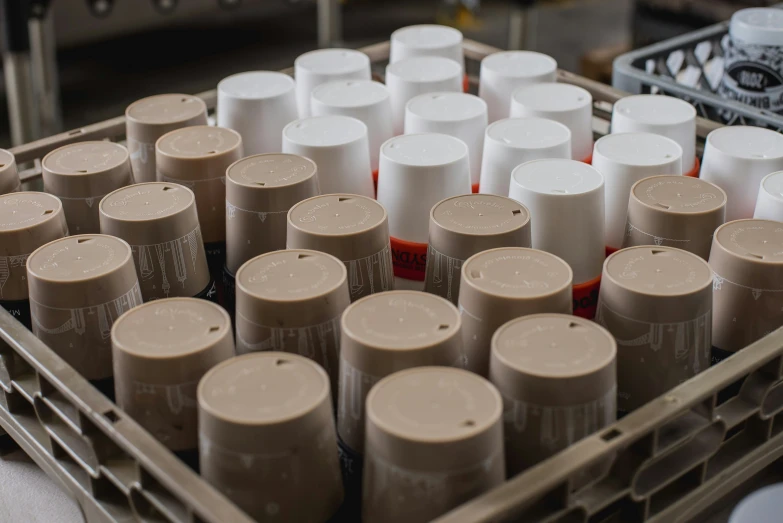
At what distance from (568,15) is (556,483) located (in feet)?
9.98

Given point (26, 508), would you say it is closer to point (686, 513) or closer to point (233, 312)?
point (233, 312)

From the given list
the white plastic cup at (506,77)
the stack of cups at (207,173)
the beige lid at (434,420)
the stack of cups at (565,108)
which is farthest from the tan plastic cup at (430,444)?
the white plastic cup at (506,77)

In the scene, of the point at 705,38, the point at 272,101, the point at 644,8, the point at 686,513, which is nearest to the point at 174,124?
the point at 272,101

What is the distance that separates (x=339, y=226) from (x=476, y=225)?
11cm

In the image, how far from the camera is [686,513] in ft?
2.07

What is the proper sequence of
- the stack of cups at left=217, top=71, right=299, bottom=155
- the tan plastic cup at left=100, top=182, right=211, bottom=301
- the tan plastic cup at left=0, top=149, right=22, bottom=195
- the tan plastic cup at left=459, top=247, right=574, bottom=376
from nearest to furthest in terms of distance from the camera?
the tan plastic cup at left=459, top=247, right=574, bottom=376
the tan plastic cup at left=100, top=182, right=211, bottom=301
the tan plastic cup at left=0, top=149, right=22, bottom=195
the stack of cups at left=217, top=71, right=299, bottom=155

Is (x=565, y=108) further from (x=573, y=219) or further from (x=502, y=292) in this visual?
(x=502, y=292)

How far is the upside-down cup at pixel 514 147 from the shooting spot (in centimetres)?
82

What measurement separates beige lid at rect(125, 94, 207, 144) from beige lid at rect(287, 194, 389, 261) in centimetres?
24

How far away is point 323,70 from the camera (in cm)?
102

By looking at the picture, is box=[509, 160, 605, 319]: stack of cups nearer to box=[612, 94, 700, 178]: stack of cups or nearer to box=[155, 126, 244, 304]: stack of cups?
box=[612, 94, 700, 178]: stack of cups

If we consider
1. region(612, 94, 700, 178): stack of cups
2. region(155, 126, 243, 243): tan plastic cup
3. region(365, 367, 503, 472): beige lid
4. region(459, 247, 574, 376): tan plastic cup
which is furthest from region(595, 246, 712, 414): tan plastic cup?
region(155, 126, 243, 243): tan plastic cup

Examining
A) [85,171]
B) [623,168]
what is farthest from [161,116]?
[623,168]

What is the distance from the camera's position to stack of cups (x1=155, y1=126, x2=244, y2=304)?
0.83 m
